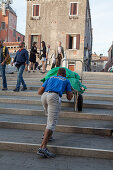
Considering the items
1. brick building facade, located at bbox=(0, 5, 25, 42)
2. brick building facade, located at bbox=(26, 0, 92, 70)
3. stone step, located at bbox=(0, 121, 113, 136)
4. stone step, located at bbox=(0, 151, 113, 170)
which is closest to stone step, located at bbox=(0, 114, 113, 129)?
stone step, located at bbox=(0, 121, 113, 136)

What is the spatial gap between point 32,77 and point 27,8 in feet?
58.0

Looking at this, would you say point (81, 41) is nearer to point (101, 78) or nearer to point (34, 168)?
point (101, 78)

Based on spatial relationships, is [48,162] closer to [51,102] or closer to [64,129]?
[51,102]

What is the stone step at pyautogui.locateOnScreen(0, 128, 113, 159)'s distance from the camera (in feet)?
12.5

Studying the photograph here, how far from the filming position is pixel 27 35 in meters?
26.4

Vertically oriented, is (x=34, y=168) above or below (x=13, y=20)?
below

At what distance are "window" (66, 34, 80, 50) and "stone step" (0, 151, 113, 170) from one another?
22.2 m

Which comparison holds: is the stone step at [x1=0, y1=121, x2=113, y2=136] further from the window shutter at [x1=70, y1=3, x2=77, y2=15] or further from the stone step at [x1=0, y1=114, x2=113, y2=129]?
the window shutter at [x1=70, y1=3, x2=77, y2=15]

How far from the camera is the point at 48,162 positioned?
350 cm

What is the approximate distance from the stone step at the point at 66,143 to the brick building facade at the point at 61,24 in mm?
20566

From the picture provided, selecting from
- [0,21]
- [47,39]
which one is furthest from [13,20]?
[47,39]

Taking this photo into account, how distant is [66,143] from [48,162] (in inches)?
26.9

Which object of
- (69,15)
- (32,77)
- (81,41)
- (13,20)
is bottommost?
(32,77)

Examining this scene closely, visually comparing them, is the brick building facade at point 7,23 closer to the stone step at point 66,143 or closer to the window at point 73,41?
the window at point 73,41
